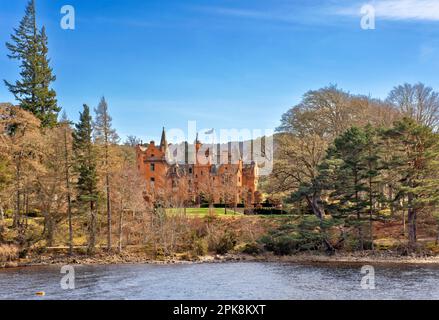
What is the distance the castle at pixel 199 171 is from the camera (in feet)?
250

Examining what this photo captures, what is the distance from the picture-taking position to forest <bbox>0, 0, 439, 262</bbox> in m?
48.1

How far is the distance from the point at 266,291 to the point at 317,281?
5.07m

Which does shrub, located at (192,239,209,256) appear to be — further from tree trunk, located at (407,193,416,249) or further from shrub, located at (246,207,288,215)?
tree trunk, located at (407,193,416,249)

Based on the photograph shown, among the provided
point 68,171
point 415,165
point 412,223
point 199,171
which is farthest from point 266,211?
point 68,171

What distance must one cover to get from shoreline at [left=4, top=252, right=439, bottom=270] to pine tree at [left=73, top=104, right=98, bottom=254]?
10.5ft

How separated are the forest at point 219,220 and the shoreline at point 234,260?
3.84 ft

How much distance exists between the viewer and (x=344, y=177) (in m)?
48.9

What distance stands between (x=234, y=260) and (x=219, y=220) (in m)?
10.8

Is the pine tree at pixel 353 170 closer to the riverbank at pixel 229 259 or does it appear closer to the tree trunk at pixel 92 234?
the riverbank at pixel 229 259

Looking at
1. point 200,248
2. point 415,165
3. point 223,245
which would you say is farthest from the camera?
point 223,245

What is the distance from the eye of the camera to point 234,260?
47656 mm

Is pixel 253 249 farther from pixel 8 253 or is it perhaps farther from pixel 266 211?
pixel 8 253

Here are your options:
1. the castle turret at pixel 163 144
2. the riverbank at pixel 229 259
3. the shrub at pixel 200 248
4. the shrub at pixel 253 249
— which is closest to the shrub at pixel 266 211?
the shrub at pixel 253 249
